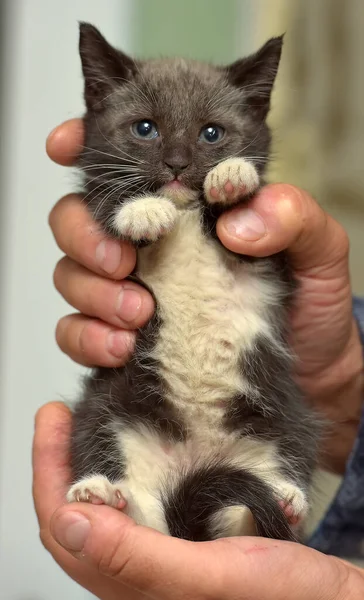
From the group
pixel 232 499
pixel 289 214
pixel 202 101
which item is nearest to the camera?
pixel 232 499

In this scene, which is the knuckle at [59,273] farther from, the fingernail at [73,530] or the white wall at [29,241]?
the white wall at [29,241]

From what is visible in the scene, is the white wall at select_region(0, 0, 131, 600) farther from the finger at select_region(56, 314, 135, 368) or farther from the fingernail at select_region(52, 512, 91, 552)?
the fingernail at select_region(52, 512, 91, 552)

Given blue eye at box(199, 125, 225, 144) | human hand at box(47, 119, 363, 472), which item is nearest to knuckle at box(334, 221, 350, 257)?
human hand at box(47, 119, 363, 472)

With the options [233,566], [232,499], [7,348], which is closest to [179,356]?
[232,499]

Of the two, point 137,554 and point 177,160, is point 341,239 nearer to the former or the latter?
point 177,160

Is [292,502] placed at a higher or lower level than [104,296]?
lower

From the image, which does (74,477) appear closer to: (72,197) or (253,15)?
(72,197)

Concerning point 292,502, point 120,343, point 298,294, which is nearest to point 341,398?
point 298,294
